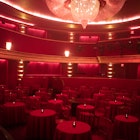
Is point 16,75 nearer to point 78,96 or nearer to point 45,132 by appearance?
point 78,96

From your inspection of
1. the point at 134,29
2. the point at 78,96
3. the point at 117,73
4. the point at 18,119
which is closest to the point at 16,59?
the point at 78,96

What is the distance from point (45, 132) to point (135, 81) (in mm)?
8683

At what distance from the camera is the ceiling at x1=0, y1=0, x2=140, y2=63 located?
1153 centimetres

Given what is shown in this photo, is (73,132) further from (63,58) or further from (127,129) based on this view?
(63,58)

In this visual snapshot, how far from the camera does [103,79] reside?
13539 millimetres

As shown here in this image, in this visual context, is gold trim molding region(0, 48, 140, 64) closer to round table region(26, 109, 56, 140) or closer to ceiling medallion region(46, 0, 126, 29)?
ceiling medallion region(46, 0, 126, 29)

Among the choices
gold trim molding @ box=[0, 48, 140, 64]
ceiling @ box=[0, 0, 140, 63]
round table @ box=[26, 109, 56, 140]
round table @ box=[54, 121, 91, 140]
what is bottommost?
round table @ box=[26, 109, 56, 140]

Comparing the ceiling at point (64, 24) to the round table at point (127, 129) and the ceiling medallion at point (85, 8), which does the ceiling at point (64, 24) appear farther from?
the round table at point (127, 129)

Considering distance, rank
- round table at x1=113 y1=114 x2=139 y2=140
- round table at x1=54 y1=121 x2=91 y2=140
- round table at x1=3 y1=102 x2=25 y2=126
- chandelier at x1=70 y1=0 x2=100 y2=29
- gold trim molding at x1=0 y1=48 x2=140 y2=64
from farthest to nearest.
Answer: gold trim molding at x1=0 y1=48 x2=140 y2=64 → round table at x1=3 y1=102 x2=25 y2=126 → chandelier at x1=70 y1=0 x2=100 y2=29 → round table at x1=113 y1=114 x2=139 y2=140 → round table at x1=54 y1=121 x2=91 y2=140

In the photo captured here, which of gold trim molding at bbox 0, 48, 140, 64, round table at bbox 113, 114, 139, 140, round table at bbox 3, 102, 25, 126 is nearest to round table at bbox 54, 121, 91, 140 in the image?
round table at bbox 113, 114, 139, 140

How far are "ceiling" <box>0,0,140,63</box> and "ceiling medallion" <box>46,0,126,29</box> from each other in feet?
9.76

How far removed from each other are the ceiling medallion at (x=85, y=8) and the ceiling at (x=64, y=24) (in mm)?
2973

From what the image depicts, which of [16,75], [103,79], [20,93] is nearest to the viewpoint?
[20,93]

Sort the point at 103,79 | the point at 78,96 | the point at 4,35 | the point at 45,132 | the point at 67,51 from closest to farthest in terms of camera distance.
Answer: the point at 45,132 → the point at 78,96 → the point at 4,35 → the point at 103,79 → the point at 67,51
